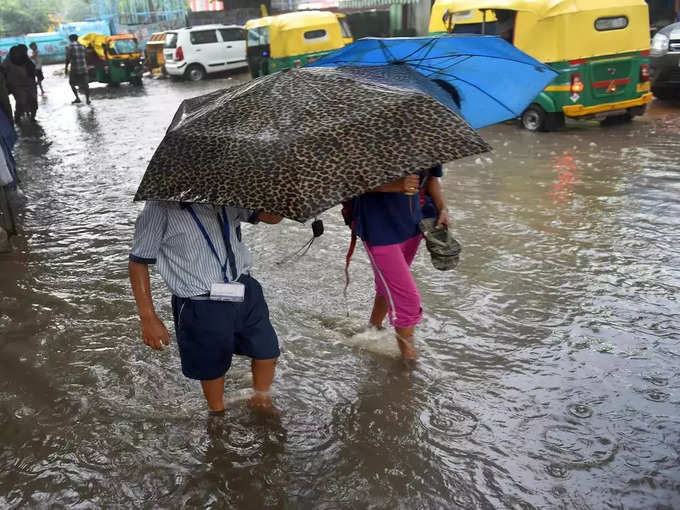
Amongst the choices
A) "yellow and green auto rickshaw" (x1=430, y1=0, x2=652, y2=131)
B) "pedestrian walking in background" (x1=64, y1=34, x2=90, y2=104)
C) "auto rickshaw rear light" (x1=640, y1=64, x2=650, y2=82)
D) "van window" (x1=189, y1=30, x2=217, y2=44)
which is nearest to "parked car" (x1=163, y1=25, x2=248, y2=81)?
"van window" (x1=189, y1=30, x2=217, y2=44)

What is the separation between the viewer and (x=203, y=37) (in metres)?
22.7

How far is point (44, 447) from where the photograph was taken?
125 inches

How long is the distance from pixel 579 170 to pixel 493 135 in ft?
8.17

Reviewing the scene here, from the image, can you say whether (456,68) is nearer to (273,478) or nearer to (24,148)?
(273,478)

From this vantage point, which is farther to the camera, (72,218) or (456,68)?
(72,218)

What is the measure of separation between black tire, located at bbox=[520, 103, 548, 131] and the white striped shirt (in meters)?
8.08

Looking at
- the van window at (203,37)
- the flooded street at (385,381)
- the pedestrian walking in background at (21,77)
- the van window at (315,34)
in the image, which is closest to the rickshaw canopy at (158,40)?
the van window at (203,37)

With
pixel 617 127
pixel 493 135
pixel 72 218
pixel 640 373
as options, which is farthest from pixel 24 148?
pixel 640 373

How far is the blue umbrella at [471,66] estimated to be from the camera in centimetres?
360

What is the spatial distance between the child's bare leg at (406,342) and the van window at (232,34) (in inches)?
837

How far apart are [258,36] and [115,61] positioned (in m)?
7.63

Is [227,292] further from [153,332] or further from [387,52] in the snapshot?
[387,52]

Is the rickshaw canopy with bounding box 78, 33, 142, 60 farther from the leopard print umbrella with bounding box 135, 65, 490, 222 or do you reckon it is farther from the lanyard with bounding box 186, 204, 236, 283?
the leopard print umbrella with bounding box 135, 65, 490, 222

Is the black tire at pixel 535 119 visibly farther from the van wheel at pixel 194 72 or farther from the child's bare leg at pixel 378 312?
the van wheel at pixel 194 72
